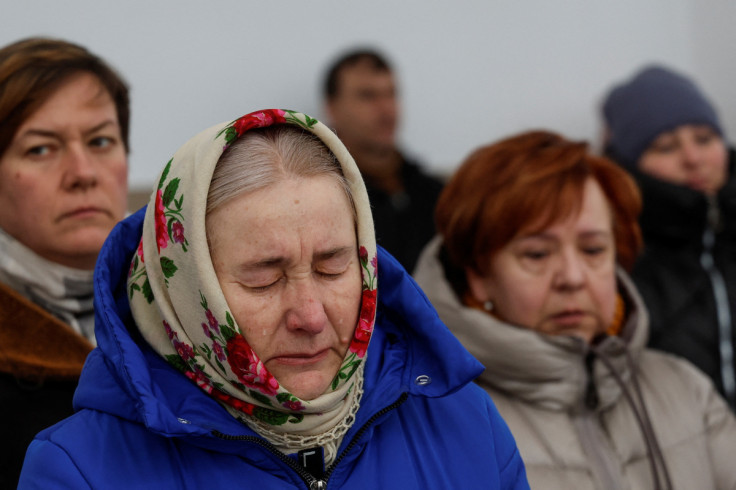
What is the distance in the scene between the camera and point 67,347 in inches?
75.0

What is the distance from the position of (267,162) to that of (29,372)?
77 centimetres

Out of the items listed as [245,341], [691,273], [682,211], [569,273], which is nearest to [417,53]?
[682,211]

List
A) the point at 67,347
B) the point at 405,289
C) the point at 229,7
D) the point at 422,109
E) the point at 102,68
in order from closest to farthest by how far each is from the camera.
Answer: the point at 405,289, the point at 67,347, the point at 102,68, the point at 229,7, the point at 422,109

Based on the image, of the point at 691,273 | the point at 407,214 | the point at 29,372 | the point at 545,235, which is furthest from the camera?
the point at 407,214

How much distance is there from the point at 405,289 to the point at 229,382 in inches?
14.2

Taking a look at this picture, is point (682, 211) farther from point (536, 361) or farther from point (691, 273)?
point (536, 361)

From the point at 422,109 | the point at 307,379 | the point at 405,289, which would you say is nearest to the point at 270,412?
the point at 307,379

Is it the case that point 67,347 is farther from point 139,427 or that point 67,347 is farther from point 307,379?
point 307,379

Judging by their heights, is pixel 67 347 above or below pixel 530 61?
below

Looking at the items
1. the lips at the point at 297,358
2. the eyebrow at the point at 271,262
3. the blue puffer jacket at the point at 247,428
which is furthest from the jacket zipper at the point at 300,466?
the eyebrow at the point at 271,262

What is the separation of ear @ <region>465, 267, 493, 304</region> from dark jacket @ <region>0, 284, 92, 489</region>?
928 mm

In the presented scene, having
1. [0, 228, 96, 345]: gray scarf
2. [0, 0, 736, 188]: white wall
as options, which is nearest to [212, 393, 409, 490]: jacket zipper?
[0, 228, 96, 345]: gray scarf

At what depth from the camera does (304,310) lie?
140 centimetres

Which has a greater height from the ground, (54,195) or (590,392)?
(54,195)
